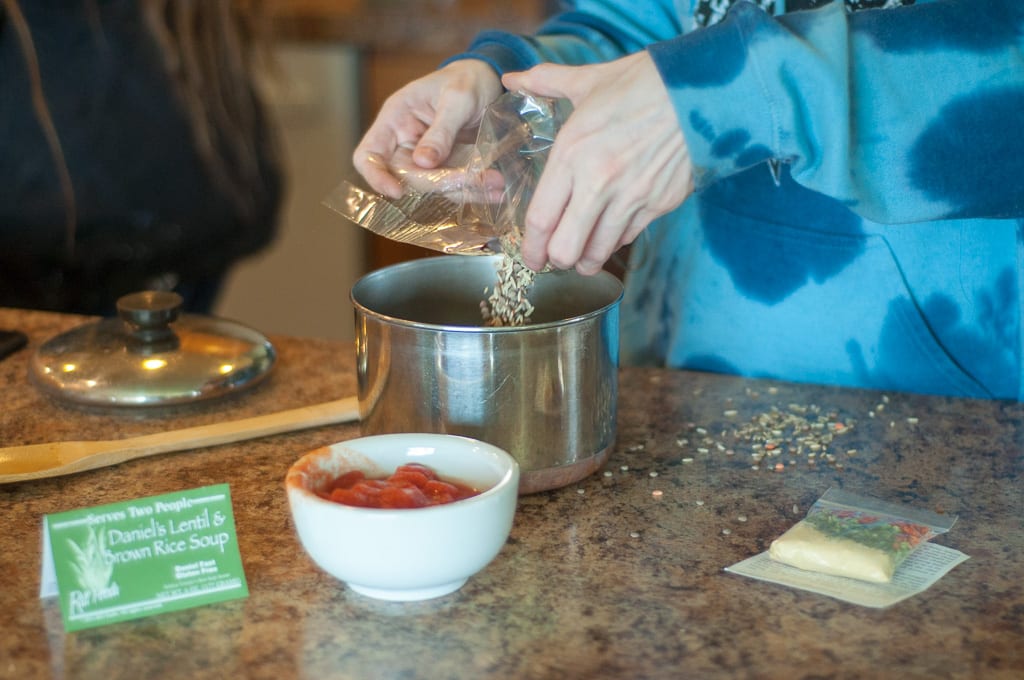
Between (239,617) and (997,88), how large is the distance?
772 mm

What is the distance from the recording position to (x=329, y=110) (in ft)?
12.2

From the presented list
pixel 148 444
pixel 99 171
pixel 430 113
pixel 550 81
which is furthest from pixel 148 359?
pixel 99 171

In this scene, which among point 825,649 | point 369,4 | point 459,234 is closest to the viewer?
point 825,649

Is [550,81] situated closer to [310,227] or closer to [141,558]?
[141,558]

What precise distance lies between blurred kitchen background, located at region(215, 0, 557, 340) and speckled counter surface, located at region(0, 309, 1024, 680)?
2.39 m

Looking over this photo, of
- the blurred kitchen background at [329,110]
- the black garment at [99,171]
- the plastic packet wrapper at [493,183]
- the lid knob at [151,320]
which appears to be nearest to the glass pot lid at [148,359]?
the lid knob at [151,320]

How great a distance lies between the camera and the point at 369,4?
3.75 meters

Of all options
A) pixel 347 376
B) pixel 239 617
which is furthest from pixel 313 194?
pixel 239 617

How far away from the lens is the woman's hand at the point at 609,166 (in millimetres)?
956

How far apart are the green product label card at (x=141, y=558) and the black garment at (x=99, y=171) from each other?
4.65 ft

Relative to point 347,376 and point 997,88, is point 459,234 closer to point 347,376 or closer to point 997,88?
point 347,376

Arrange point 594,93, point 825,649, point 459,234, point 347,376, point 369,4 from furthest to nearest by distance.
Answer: point 369,4 < point 347,376 < point 459,234 < point 594,93 < point 825,649

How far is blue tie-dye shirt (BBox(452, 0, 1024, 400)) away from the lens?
970mm

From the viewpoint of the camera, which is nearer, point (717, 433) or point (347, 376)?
point (717, 433)
